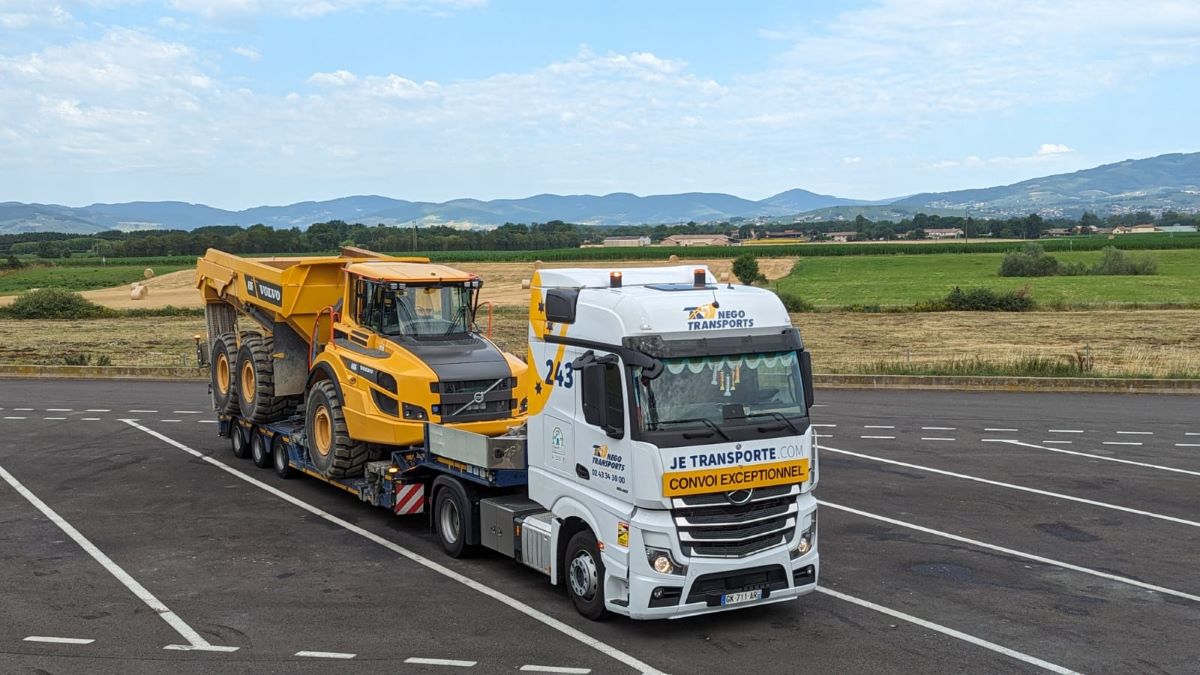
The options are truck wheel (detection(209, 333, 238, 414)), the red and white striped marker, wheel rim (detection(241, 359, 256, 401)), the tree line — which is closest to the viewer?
the red and white striped marker

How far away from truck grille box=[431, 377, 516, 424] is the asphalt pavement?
158 centimetres

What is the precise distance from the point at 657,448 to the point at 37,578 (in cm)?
723

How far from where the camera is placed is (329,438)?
14812 mm

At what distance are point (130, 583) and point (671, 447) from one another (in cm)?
625

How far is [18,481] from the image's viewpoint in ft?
55.4

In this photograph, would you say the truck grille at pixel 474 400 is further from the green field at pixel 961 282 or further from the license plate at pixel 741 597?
the green field at pixel 961 282

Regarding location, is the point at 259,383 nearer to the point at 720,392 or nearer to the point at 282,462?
the point at 282,462

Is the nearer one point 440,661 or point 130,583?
point 440,661

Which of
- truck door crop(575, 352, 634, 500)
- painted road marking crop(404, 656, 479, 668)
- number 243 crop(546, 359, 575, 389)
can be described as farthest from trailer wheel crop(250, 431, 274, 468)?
truck door crop(575, 352, 634, 500)

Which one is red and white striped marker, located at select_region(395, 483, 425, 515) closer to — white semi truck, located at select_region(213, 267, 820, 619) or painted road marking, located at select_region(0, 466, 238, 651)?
white semi truck, located at select_region(213, 267, 820, 619)

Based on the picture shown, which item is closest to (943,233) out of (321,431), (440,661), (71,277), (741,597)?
(71,277)

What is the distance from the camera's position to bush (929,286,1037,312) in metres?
47.7

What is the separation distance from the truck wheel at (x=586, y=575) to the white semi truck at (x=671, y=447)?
0.02 metres

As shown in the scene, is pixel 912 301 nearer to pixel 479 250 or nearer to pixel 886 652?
pixel 886 652
